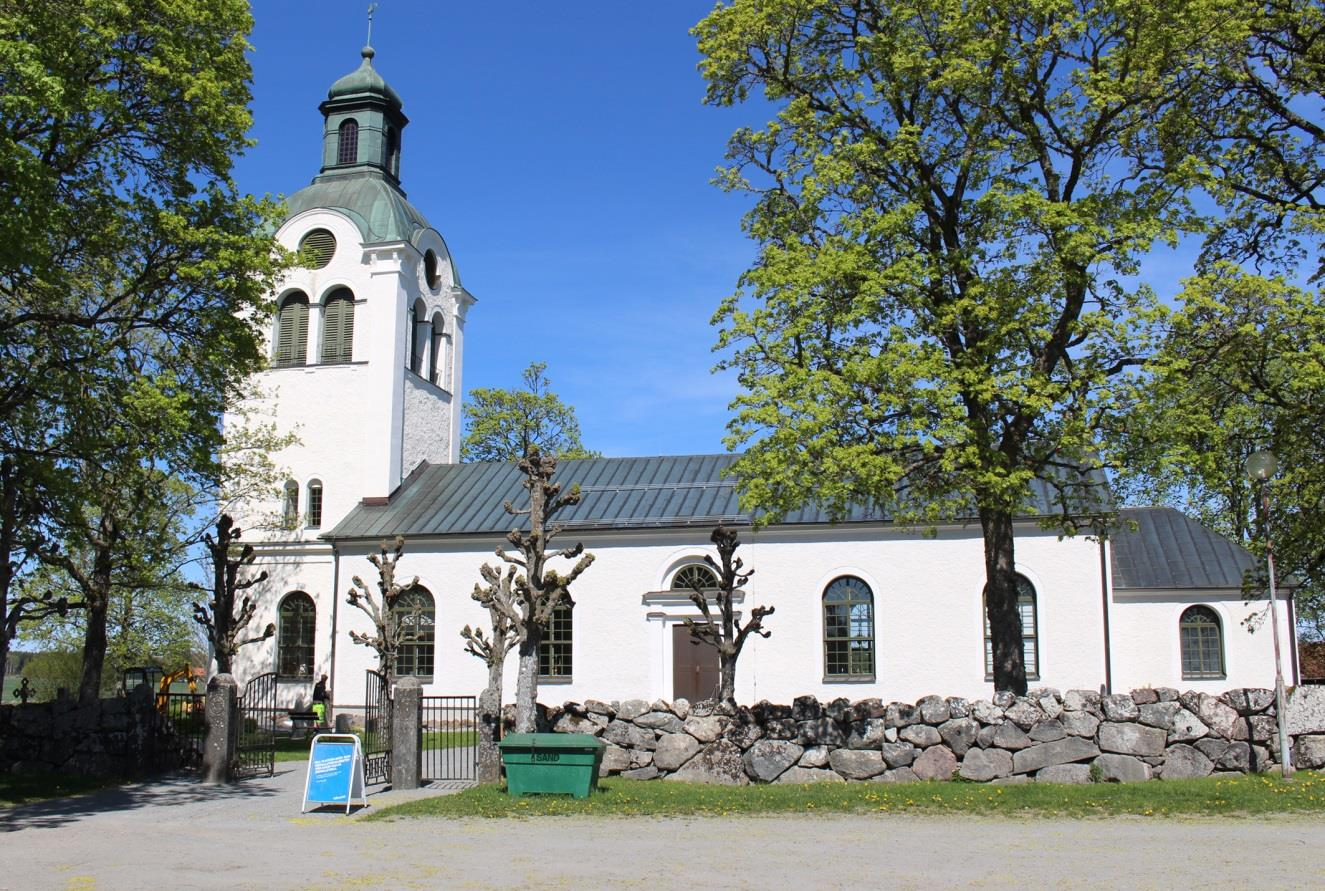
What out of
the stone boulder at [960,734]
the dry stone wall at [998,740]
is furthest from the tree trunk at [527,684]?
the stone boulder at [960,734]

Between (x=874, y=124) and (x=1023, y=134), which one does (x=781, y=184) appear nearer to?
(x=874, y=124)

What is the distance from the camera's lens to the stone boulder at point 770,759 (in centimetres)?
1538

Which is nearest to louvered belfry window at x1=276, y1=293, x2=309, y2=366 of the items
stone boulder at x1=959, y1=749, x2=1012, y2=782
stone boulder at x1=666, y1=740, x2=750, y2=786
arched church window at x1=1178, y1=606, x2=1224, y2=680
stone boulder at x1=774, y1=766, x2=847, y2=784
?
stone boulder at x1=666, y1=740, x2=750, y2=786

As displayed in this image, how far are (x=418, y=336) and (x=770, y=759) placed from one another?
66.5ft

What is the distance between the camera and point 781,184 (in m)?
17.3

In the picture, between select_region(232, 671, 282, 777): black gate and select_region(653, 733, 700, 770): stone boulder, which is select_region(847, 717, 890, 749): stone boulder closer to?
select_region(653, 733, 700, 770): stone boulder

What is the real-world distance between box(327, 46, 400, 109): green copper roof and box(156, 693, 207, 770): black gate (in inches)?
773

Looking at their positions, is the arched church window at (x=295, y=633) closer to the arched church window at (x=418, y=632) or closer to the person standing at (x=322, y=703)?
the arched church window at (x=418, y=632)

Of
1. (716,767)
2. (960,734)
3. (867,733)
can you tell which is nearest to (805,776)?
(867,733)

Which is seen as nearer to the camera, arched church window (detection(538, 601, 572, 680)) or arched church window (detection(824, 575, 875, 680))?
arched church window (detection(824, 575, 875, 680))

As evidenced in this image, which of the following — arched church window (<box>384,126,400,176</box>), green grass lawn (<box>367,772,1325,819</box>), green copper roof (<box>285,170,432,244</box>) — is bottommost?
green grass lawn (<box>367,772,1325,819</box>)

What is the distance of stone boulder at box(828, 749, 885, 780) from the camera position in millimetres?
15102

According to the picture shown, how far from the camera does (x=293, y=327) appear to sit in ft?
Result: 103

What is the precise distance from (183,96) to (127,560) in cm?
951
